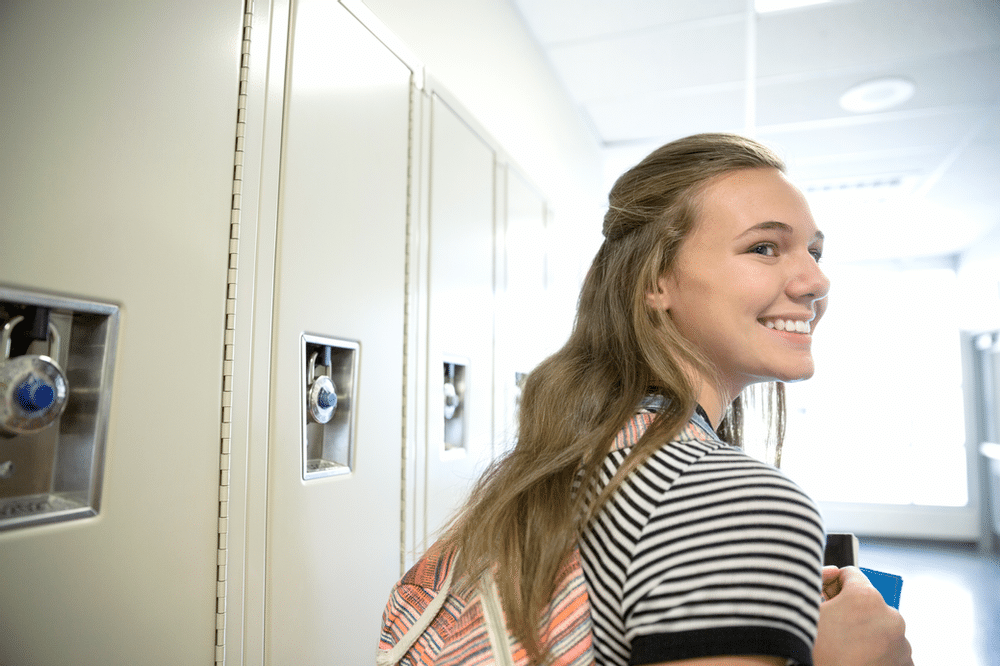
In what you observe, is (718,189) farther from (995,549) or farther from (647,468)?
(995,549)

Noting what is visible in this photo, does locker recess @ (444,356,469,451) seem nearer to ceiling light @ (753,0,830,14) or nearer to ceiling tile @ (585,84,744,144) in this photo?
ceiling light @ (753,0,830,14)

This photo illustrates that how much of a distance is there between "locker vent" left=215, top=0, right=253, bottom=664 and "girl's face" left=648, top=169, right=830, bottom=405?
692 millimetres

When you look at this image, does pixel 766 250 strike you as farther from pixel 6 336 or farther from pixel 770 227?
pixel 6 336

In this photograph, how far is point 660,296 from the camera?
3.29ft

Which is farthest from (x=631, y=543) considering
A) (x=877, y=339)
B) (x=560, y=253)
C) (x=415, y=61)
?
(x=877, y=339)

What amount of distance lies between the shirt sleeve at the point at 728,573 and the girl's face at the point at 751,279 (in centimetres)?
34

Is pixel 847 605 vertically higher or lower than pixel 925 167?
lower

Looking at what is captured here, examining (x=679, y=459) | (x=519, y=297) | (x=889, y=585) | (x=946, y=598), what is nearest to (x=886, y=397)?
(x=946, y=598)

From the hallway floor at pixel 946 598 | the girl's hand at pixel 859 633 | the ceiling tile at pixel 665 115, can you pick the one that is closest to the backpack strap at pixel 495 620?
the girl's hand at pixel 859 633

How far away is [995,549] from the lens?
21.2 feet

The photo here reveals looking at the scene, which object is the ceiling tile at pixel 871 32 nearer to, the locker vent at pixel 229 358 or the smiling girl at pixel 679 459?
the smiling girl at pixel 679 459

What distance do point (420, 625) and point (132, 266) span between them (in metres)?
0.59

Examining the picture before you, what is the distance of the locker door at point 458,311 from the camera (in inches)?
63.7

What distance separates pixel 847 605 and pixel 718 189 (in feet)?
1.95
